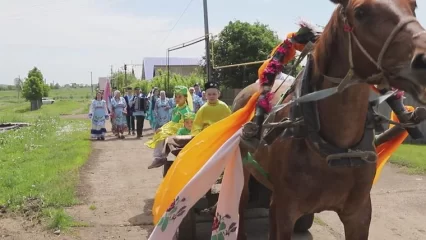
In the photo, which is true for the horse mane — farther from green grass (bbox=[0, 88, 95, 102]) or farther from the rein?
green grass (bbox=[0, 88, 95, 102])

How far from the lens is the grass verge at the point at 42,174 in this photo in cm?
710

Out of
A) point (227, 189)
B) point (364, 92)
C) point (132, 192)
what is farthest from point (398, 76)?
point (132, 192)

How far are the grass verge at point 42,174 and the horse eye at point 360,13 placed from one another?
484 centimetres

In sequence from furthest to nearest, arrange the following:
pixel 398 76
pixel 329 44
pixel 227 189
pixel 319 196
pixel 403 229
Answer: pixel 403 229, pixel 227 189, pixel 319 196, pixel 329 44, pixel 398 76

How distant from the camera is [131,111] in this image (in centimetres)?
1823

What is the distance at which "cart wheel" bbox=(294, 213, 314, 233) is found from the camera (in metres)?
5.92

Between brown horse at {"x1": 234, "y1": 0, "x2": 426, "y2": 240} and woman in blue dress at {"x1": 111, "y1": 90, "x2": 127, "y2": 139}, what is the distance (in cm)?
1362

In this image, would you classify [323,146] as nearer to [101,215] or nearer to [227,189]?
[227,189]

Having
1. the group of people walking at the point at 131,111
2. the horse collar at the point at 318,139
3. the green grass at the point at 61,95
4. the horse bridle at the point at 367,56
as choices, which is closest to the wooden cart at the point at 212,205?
the horse collar at the point at 318,139

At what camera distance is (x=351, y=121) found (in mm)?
3270

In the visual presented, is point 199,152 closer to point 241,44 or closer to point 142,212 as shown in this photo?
point 142,212

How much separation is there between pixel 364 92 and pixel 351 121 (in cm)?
22

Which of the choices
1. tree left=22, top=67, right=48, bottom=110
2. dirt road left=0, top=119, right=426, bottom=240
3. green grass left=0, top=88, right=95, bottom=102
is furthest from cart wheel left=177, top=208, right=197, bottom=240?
green grass left=0, top=88, right=95, bottom=102

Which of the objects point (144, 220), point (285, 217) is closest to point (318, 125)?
point (285, 217)
